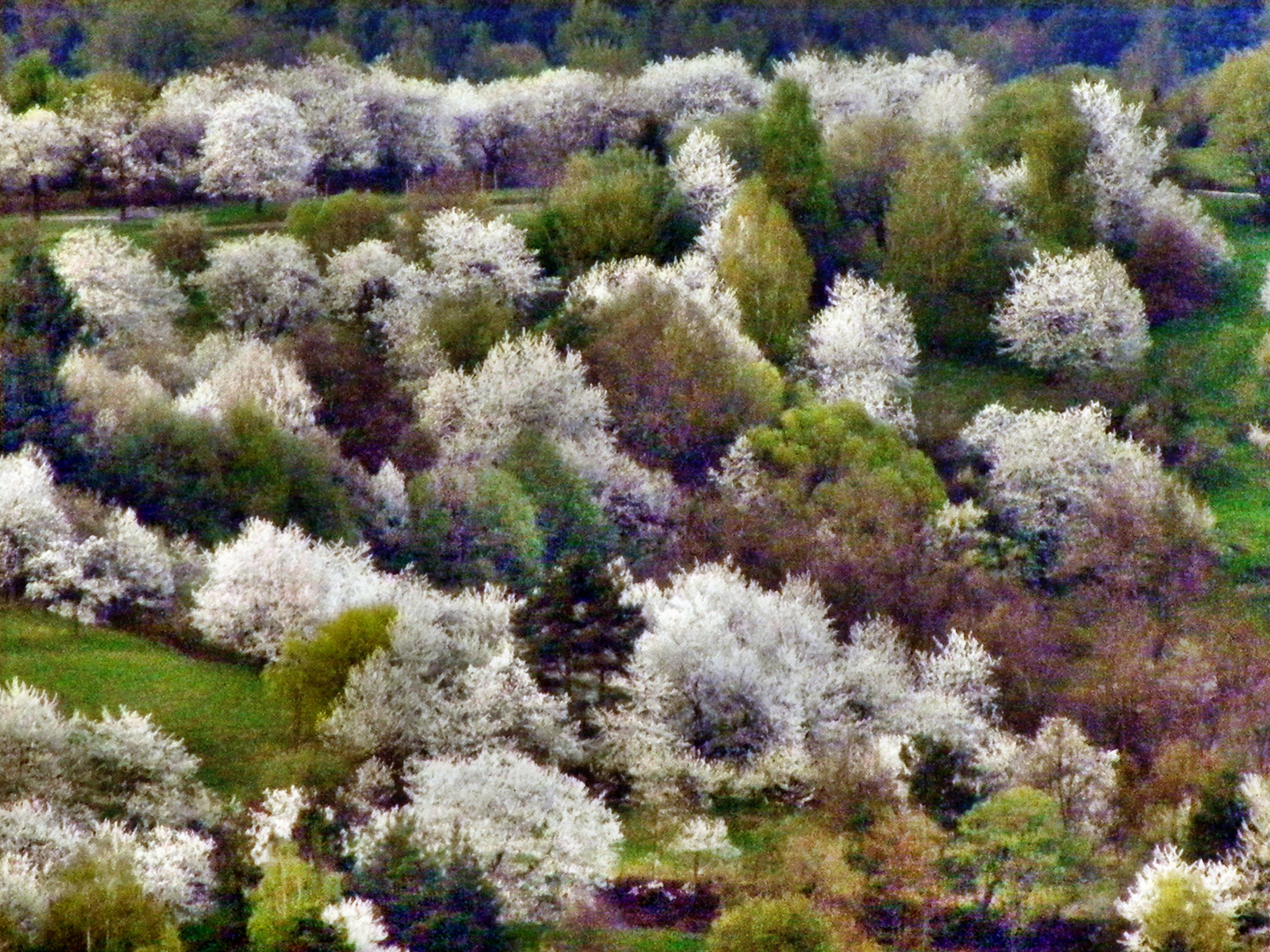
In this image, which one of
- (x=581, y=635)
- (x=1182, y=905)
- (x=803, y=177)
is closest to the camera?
(x=1182, y=905)

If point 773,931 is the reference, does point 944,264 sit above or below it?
below

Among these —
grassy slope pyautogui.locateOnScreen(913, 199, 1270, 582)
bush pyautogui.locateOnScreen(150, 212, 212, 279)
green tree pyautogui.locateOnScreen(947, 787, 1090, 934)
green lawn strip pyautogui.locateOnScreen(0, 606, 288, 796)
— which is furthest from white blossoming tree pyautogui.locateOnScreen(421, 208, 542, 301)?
green tree pyautogui.locateOnScreen(947, 787, 1090, 934)

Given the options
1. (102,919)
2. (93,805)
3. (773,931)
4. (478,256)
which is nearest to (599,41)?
(478,256)

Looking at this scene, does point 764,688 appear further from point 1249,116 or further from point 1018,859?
point 1249,116

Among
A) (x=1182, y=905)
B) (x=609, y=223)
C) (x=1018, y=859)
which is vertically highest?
(x=1182, y=905)

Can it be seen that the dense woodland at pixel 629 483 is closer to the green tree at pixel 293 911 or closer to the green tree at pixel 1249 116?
the green tree at pixel 293 911

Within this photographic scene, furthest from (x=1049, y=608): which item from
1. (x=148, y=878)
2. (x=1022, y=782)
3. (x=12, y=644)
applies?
(x=148, y=878)

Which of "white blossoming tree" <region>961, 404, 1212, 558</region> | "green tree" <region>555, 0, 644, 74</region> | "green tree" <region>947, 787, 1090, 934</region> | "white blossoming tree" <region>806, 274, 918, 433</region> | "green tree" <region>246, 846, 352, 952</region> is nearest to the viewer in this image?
"green tree" <region>246, 846, 352, 952</region>

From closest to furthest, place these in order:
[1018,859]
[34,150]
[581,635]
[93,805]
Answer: [1018,859] < [93,805] < [581,635] < [34,150]

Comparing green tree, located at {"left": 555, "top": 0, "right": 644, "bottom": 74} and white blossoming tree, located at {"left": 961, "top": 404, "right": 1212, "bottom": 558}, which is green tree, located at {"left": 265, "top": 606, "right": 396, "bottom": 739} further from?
green tree, located at {"left": 555, "top": 0, "right": 644, "bottom": 74}
